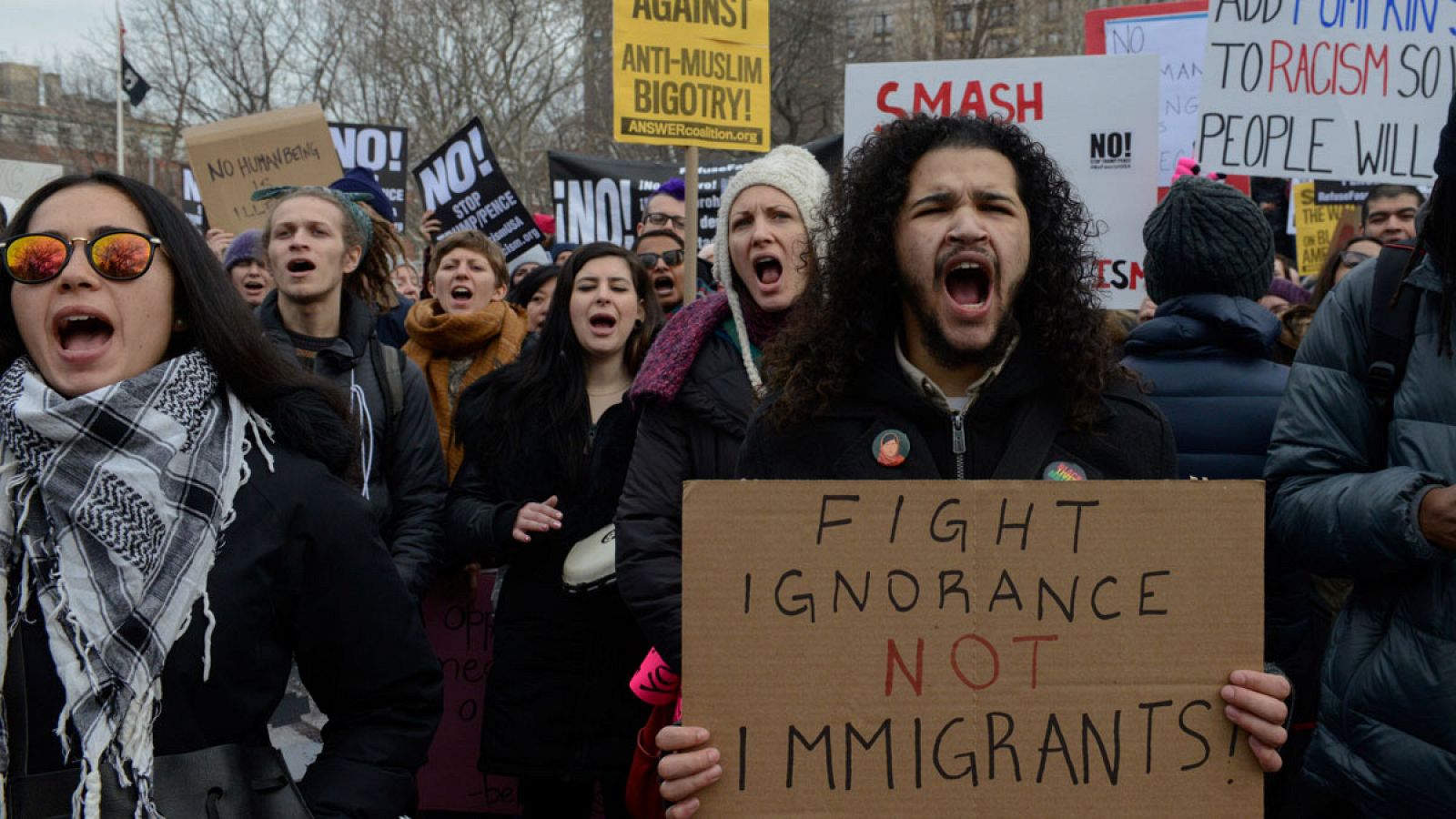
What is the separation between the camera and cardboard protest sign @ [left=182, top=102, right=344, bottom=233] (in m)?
7.60

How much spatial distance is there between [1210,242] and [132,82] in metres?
30.5

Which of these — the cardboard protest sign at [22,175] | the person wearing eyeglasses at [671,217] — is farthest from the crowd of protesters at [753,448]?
the cardboard protest sign at [22,175]

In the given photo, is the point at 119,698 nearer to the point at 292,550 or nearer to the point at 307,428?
the point at 292,550

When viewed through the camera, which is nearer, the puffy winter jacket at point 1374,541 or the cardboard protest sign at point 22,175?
the puffy winter jacket at point 1374,541

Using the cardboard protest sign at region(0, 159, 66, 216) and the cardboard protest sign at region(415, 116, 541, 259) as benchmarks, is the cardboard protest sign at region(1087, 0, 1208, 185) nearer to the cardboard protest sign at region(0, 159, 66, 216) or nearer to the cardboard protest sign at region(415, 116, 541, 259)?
the cardboard protest sign at region(415, 116, 541, 259)

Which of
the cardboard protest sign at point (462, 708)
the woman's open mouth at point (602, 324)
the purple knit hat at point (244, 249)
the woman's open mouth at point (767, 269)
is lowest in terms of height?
the cardboard protest sign at point (462, 708)

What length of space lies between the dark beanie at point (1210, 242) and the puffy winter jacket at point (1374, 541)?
511mm

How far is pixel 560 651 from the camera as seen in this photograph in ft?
13.2

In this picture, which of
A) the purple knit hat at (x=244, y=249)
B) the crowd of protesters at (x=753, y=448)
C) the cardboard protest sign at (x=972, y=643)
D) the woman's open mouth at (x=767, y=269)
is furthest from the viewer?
the purple knit hat at (x=244, y=249)

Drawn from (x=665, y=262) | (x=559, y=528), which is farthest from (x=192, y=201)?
(x=559, y=528)

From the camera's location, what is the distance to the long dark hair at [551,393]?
425 cm

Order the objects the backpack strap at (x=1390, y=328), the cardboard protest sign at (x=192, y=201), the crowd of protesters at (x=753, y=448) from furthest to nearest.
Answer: the cardboard protest sign at (x=192, y=201), the backpack strap at (x=1390, y=328), the crowd of protesters at (x=753, y=448)

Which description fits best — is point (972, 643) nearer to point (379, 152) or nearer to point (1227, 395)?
point (1227, 395)

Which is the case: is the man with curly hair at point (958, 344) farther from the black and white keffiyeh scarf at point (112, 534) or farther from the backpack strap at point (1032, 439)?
the black and white keffiyeh scarf at point (112, 534)
